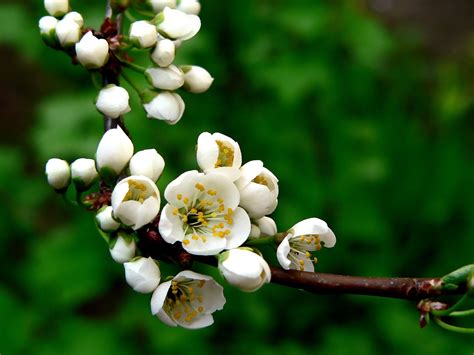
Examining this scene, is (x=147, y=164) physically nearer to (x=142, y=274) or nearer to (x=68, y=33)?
(x=142, y=274)

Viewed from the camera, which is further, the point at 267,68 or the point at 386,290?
the point at 267,68

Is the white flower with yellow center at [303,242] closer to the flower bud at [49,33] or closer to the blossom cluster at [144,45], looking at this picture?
the blossom cluster at [144,45]

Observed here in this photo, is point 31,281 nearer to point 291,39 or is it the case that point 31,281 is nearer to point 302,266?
point 291,39

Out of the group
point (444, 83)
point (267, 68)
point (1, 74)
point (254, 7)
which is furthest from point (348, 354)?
point (1, 74)

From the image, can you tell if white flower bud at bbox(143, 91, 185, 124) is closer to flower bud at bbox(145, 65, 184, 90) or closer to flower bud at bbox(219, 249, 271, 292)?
flower bud at bbox(145, 65, 184, 90)

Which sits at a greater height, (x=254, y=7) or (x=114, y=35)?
(x=114, y=35)

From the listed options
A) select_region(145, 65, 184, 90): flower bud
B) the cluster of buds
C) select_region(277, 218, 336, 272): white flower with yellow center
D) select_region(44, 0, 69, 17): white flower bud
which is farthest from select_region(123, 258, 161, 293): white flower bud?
select_region(44, 0, 69, 17): white flower bud
